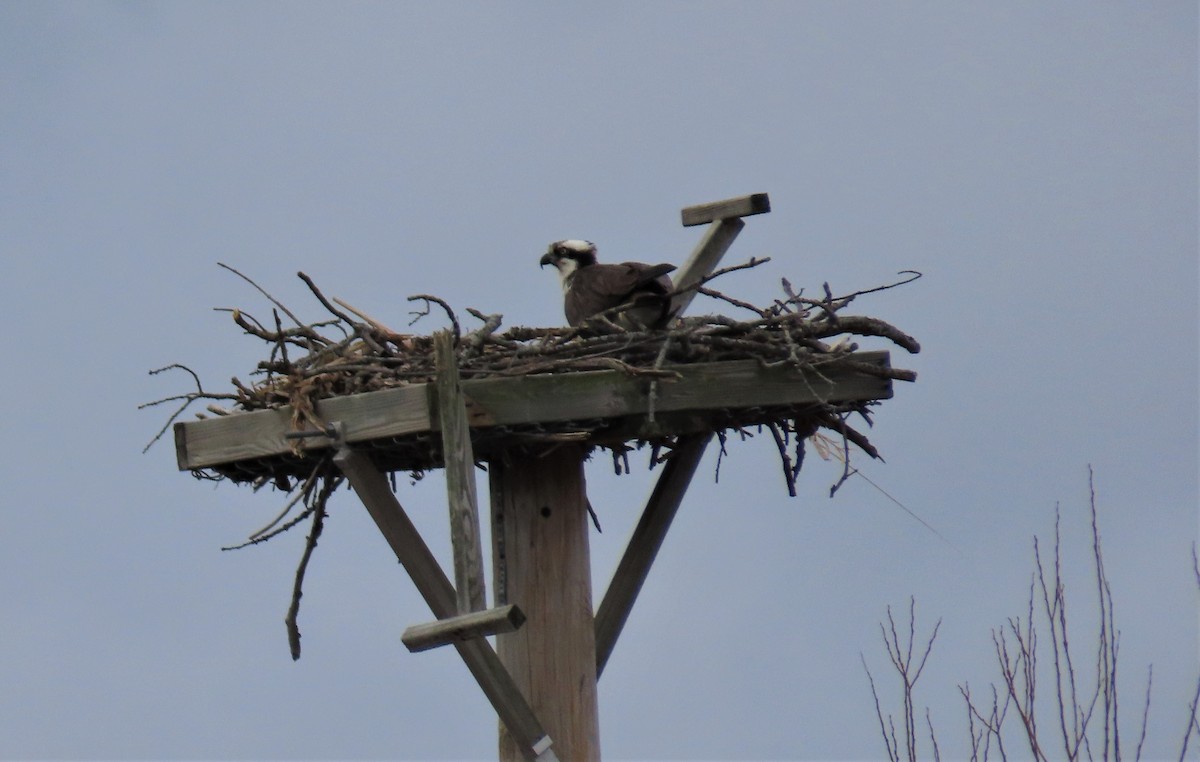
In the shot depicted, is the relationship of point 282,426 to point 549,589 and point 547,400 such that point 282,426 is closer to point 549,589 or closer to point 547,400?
point 547,400

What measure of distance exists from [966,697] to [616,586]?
1247 millimetres

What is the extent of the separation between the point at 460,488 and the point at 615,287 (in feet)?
4.75

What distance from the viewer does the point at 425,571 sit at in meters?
6.18

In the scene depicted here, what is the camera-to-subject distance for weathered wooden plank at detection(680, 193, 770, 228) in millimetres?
7082

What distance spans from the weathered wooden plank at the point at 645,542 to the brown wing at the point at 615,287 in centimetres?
53

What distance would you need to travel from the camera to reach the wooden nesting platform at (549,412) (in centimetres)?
604

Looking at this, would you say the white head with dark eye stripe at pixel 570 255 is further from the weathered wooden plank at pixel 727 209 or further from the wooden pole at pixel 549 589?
the wooden pole at pixel 549 589

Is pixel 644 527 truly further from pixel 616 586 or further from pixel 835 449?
pixel 835 449

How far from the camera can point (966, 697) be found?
6.36m

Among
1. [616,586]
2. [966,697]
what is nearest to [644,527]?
[616,586]

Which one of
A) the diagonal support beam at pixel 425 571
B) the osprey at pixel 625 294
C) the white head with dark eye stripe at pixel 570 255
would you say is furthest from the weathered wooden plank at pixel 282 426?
the white head with dark eye stripe at pixel 570 255

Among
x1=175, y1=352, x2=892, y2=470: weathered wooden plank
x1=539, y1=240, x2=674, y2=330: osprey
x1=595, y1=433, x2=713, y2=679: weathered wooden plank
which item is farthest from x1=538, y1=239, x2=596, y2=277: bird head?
x1=175, y1=352, x2=892, y2=470: weathered wooden plank

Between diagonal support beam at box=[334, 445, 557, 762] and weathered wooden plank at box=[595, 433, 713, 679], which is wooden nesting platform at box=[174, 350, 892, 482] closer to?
diagonal support beam at box=[334, 445, 557, 762]

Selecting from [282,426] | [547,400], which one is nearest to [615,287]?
[547,400]
